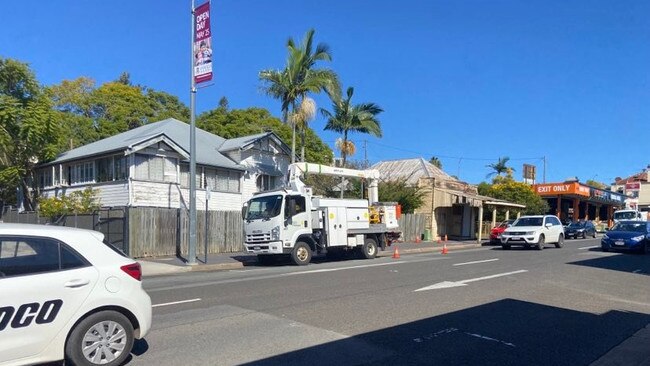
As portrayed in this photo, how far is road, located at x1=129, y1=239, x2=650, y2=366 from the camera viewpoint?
6371 millimetres

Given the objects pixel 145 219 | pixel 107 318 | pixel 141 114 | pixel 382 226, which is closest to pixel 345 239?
pixel 382 226

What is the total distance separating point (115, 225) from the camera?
20516mm

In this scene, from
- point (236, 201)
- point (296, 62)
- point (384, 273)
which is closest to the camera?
point (384, 273)

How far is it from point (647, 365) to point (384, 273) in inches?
360

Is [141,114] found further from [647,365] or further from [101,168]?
[647,365]

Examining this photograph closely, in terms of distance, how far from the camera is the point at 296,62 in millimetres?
26281

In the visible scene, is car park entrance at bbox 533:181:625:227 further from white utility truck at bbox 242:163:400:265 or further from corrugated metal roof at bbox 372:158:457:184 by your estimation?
white utility truck at bbox 242:163:400:265

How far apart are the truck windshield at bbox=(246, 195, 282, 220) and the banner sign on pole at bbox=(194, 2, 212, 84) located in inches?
177

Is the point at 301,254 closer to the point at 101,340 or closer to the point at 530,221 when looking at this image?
the point at 101,340

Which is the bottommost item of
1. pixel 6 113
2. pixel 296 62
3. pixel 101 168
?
pixel 101 168

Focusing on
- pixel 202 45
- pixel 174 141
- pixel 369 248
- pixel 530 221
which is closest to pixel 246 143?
pixel 174 141

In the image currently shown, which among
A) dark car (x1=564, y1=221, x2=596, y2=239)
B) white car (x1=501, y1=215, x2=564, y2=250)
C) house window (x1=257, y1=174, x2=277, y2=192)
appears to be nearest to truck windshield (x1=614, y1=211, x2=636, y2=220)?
dark car (x1=564, y1=221, x2=596, y2=239)

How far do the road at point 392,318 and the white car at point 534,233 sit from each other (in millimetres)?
10905

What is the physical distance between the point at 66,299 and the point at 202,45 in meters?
13.7
